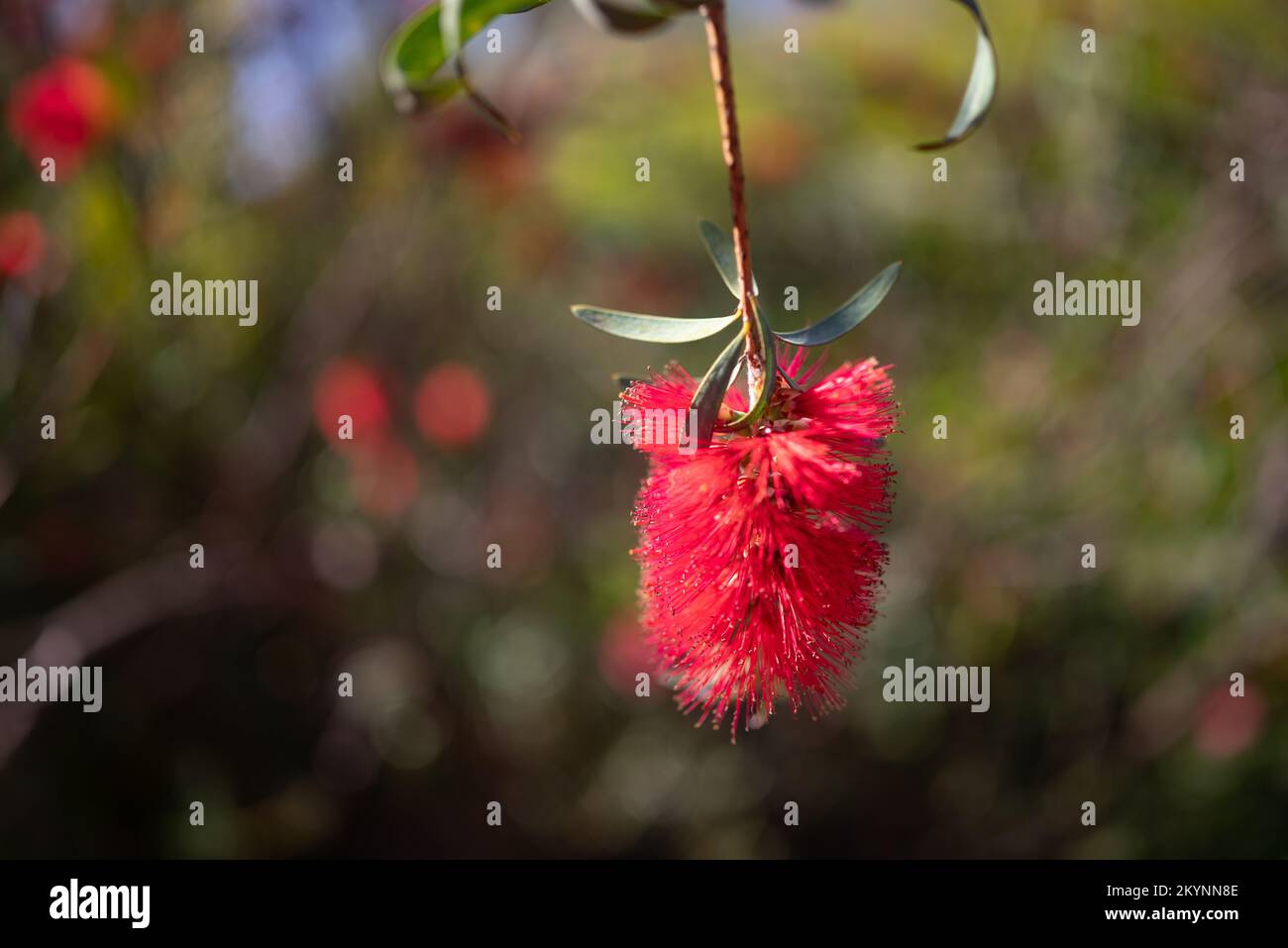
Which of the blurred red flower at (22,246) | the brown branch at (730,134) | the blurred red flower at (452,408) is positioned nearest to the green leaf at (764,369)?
the brown branch at (730,134)

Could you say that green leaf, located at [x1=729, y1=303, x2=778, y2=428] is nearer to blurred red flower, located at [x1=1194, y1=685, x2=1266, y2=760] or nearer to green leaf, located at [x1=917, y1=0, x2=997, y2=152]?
green leaf, located at [x1=917, y1=0, x2=997, y2=152]

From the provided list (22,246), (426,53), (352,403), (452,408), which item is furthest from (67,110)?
(426,53)

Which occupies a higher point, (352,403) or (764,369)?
(352,403)

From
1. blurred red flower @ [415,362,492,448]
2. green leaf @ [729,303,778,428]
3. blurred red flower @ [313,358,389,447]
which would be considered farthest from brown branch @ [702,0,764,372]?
blurred red flower @ [415,362,492,448]

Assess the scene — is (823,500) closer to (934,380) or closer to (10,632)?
(934,380)

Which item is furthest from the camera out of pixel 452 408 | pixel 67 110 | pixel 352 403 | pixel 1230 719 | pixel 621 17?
pixel 452 408

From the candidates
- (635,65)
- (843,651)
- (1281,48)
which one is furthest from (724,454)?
A: (635,65)

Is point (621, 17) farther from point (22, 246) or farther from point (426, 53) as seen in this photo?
point (22, 246)
